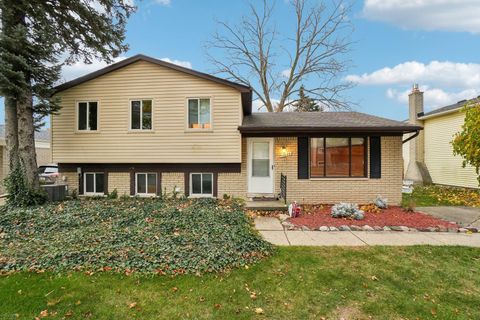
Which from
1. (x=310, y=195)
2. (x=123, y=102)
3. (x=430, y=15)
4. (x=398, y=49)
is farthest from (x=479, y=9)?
(x=123, y=102)

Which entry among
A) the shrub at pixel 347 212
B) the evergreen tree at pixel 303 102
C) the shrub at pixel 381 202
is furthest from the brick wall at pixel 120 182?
the evergreen tree at pixel 303 102

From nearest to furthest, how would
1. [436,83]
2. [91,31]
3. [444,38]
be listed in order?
[91,31] → [444,38] → [436,83]

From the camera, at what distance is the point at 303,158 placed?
9.98m

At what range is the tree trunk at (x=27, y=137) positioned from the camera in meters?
8.84

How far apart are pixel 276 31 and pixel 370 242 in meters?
21.4

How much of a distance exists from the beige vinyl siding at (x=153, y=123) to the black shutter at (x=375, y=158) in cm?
482

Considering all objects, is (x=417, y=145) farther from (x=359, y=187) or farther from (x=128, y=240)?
(x=128, y=240)

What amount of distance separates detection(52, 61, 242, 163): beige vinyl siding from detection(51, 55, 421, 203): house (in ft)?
0.12

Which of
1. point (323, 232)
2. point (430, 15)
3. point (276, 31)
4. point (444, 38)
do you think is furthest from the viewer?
point (276, 31)

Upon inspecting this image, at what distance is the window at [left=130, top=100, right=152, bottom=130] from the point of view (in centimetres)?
1005

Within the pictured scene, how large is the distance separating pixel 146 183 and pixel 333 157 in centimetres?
707

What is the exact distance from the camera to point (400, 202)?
9961mm

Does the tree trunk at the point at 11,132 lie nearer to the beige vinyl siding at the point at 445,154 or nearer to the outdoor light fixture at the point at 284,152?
the outdoor light fixture at the point at 284,152

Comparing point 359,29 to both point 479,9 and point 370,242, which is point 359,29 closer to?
point 479,9
